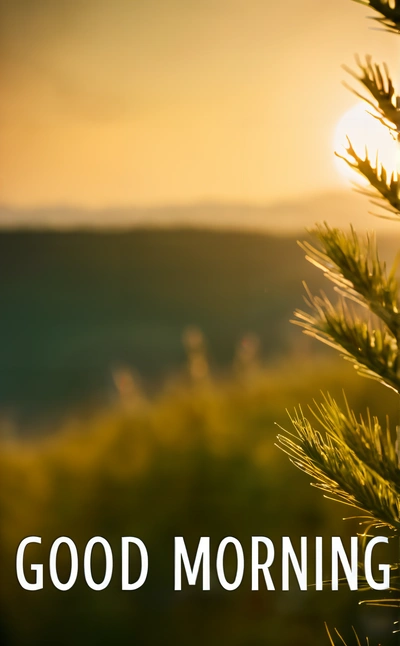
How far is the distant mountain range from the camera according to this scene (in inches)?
76.7

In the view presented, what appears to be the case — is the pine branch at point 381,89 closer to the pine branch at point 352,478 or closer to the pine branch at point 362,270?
the pine branch at point 362,270

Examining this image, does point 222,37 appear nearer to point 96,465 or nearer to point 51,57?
point 51,57

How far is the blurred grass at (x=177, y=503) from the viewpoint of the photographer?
195 cm

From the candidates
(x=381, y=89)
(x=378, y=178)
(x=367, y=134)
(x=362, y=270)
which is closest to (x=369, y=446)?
(x=362, y=270)

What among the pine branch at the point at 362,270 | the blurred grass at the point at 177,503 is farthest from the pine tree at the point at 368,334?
the blurred grass at the point at 177,503

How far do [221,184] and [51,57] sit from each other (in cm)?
65

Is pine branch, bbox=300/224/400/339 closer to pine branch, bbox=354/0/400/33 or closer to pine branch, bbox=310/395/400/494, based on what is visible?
pine branch, bbox=310/395/400/494

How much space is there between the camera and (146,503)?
6.47 ft

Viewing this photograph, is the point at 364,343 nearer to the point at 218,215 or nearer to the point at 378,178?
the point at 378,178

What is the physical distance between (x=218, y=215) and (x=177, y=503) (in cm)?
92

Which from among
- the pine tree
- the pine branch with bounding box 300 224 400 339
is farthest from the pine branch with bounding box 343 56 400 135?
the pine branch with bounding box 300 224 400 339

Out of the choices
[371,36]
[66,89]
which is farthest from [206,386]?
[371,36]

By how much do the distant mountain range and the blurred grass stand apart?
461 millimetres

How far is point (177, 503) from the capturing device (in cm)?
198
